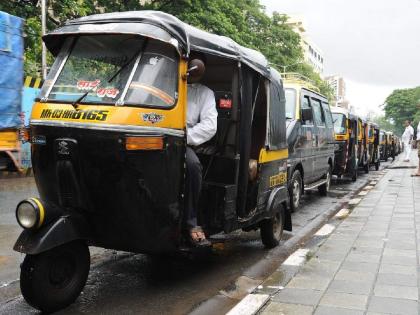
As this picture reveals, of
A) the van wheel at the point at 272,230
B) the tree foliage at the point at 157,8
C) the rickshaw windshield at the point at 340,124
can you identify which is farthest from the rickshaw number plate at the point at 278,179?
the tree foliage at the point at 157,8

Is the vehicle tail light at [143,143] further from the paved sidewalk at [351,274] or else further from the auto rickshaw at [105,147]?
the paved sidewalk at [351,274]

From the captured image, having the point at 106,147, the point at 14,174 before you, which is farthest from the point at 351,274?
the point at 14,174

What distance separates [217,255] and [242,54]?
2423 mm

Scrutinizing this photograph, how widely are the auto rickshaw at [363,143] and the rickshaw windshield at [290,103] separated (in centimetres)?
748

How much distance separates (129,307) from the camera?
4156 mm

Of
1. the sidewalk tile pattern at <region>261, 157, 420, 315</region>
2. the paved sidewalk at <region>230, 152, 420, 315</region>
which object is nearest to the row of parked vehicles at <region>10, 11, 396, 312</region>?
the paved sidewalk at <region>230, 152, 420, 315</region>

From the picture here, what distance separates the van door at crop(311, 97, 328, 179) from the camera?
10.4 metres

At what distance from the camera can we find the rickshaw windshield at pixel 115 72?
405cm

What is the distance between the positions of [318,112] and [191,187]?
277 inches

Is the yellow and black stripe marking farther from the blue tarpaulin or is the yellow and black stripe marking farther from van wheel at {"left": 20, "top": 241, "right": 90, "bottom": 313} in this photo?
van wheel at {"left": 20, "top": 241, "right": 90, "bottom": 313}

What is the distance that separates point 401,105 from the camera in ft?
324

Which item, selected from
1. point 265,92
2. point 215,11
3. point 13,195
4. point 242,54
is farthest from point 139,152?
point 215,11

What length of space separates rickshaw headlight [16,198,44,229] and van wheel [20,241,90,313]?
10.4 inches

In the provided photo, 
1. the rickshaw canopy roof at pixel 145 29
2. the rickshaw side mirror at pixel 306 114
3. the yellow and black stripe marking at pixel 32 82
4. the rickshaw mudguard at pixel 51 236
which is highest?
the yellow and black stripe marking at pixel 32 82
